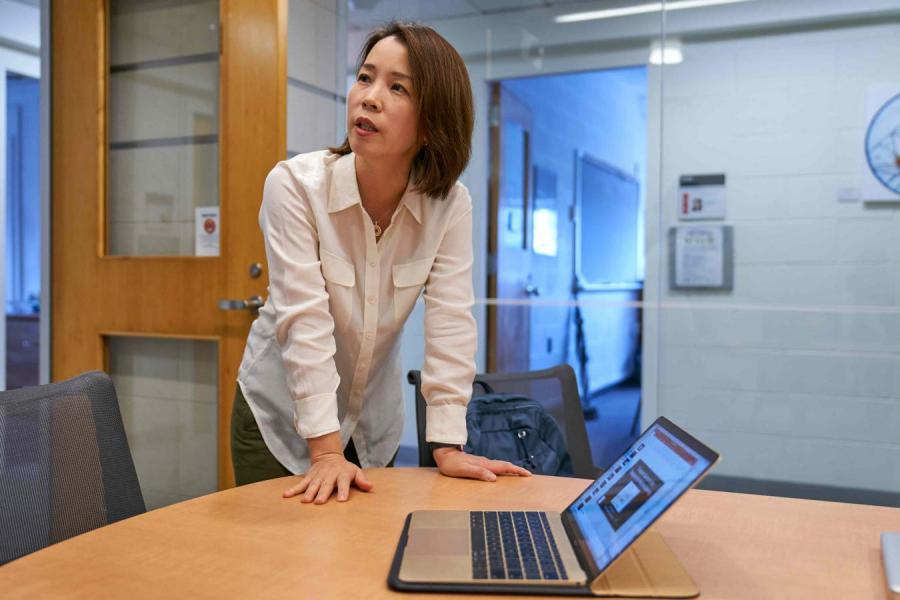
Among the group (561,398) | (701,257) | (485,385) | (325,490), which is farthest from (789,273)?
(325,490)

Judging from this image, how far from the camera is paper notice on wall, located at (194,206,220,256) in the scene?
3.01m

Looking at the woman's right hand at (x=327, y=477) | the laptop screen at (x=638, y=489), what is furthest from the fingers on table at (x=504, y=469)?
the laptop screen at (x=638, y=489)

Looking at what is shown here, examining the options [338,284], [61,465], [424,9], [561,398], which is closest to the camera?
[61,465]

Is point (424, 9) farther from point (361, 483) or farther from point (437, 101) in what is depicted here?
point (361, 483)

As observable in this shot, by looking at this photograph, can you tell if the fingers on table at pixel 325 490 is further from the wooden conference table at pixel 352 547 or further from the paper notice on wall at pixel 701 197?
the paper notice on wall at pixel 701 197

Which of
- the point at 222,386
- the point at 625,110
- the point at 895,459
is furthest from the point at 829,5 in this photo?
the point at 222,386

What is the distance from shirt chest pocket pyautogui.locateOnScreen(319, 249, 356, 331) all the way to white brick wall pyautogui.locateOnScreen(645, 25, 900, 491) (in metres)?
2.05

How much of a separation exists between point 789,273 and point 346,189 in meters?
2.21

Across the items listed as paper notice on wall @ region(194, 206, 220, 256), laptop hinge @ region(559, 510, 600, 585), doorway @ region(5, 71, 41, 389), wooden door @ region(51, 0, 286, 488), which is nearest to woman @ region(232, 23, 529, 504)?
laptop hinge @ region(559, 510, 600, 585)

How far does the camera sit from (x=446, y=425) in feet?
5.09

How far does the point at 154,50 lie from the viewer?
3.15 m

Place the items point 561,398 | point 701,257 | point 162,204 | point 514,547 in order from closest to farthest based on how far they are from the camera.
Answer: point 514,547
point 561,398
point 162,204
point 701,257

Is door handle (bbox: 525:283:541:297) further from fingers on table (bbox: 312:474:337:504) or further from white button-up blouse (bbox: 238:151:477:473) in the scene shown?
fingers on table (bbox: 312:474:337:504)

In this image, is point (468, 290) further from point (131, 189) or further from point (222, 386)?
point (131, 189)
